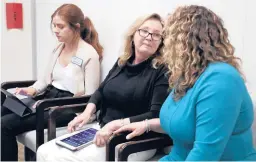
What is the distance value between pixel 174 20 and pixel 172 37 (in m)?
0.07

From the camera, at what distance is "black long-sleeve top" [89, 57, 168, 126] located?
1.88m

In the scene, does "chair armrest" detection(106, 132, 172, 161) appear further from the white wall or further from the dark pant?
the white wall

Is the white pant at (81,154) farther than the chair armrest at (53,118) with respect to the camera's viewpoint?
No

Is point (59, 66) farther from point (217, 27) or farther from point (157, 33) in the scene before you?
point (217, 27)

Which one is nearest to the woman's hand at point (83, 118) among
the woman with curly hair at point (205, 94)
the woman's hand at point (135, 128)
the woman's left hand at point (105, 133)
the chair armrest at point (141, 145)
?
the woman's left hand at point (105, 133)

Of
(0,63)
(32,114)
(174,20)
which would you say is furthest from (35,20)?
(174,20)

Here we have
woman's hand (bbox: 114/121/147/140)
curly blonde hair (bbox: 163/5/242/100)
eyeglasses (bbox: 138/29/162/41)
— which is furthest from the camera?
eyeglasses (bbox: 138/29/162/41)

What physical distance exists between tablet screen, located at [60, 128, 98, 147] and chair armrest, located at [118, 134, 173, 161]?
368 millimetres

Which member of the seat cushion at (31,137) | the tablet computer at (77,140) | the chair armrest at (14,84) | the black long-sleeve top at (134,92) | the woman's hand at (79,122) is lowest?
the seat cushion at (31,137)

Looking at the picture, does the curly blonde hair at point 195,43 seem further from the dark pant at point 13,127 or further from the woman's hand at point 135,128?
the dark pant at point 13,127

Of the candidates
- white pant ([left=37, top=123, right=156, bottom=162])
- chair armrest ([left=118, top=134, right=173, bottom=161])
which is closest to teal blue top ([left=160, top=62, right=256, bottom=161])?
chair armrest ([left=118, top=134, right=173, bottom=161])

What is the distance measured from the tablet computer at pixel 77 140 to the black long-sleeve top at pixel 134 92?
15 centimetres

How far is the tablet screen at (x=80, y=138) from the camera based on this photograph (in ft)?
6.17

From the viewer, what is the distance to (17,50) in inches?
144
